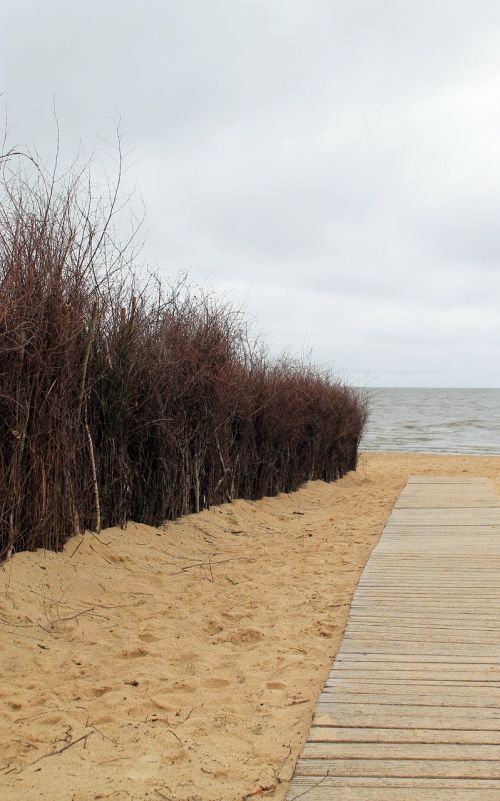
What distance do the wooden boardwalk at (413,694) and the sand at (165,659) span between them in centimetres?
15

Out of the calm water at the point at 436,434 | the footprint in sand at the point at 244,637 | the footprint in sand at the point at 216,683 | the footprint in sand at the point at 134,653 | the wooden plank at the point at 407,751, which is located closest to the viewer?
the wooden plank at the point at 407,751

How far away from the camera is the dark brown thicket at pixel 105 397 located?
4754 millimetres

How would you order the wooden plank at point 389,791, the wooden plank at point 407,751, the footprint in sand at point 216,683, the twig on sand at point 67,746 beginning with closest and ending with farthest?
the wooden plank at point 389,791
the wooden plank at point 407,751
the twig on sand at point 67,746
the footprint in sand at point 216,683

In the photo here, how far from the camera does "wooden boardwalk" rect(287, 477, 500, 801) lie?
2348 millimetres

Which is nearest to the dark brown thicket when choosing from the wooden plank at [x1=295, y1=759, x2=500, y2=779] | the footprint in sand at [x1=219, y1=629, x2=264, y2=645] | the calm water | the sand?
the sand

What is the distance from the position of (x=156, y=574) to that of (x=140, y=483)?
1.31m

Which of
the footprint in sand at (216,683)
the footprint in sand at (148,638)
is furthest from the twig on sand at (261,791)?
the footprint in sand at (148,638)

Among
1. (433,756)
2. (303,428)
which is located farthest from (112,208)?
(303,428)

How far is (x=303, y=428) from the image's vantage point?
39.2 feet

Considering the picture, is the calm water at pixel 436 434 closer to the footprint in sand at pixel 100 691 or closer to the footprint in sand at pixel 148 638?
the footprint in sand at pixel 148 638

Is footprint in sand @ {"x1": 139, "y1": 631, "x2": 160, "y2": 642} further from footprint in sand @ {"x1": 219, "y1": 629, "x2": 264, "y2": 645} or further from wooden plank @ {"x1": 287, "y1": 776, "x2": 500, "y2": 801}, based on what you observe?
wooden plank @ {"x1": 287, "y1": 776, "x2": 500, "y2": 801}

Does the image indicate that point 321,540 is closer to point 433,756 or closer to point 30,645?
point 30,645

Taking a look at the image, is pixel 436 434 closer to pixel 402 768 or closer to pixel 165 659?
pixel 165 659

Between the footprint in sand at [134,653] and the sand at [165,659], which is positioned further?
the footprint in sand at [134,653]
